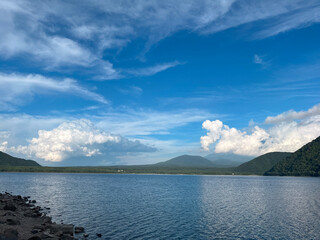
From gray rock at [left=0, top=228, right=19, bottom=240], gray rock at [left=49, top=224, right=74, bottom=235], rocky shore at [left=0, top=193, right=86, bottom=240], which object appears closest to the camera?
gray rock at [left=0, top=228, right=19, bottom=240]

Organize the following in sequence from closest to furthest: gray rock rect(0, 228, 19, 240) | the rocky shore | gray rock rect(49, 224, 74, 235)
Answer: gray rock rect(0, 228, 19, 240)
the rocky shore
gray rock rect(49, 224, 74, 235)

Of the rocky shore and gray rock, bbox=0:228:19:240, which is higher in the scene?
gray rock, bbox=0:228:19:240

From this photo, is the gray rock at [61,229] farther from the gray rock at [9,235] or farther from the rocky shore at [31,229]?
the gray rock at [9,235]

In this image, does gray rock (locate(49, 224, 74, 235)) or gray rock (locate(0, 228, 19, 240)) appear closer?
gray rock (locate(0, 228, 19, 240))

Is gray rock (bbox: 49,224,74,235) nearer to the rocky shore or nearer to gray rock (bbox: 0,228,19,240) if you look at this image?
the rocky shore

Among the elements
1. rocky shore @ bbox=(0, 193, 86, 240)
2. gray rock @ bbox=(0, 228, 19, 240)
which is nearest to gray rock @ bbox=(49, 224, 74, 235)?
rocky shore @ bbox=(0, 193, 86, 240)

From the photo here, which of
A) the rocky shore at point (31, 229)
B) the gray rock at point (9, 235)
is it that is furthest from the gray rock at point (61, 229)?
the gray rock at point (9, 235)

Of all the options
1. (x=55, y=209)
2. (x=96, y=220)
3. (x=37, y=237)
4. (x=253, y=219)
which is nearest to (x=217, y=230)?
(x=253, y=219)

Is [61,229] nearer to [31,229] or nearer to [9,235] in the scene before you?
[31,229]

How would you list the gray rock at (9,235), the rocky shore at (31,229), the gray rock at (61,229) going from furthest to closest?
the gray rock at (61,229) → the rocky shore at (31,229) → the gray rock at (9,235)

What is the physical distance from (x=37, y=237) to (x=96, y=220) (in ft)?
75.8

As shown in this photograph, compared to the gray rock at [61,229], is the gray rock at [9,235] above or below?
above

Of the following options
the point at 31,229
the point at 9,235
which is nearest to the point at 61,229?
the point at 31,229

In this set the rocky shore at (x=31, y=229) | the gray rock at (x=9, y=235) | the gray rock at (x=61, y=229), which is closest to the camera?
the gray rock at (x=9, y=235)
